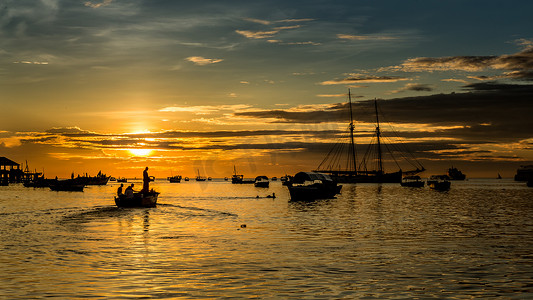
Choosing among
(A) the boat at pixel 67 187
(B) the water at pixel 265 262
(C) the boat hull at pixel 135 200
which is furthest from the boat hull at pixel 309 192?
(A) the boat at pixel 67 187

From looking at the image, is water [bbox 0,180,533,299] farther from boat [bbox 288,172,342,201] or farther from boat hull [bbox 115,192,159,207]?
boat [bbox 288,172,342,201]

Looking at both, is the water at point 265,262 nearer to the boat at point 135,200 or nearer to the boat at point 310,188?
the boat at point 135,200

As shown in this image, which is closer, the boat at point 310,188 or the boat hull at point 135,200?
the boat hull at point 135,200

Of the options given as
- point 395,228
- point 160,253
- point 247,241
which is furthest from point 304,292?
point 395,228

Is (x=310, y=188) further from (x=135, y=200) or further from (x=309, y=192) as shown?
(x=135, y=200)

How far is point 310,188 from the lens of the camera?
94438mm

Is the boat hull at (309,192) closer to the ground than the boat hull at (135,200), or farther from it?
closer to the ground

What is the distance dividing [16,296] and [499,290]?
1626cm

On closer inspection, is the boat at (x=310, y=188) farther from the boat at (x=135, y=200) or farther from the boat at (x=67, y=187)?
the boat at (x=67, y=187)

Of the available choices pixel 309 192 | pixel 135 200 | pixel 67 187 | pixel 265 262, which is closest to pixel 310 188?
pixel 309 192

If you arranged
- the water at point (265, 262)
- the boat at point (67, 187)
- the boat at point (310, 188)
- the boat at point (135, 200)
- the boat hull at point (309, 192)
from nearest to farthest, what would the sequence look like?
the water at point (265, 262), the boat at point (135, 200), the boat hull at point (309, 192), the boat at point (310, 188), the boat at point (67, 187)

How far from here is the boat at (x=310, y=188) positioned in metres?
93.0

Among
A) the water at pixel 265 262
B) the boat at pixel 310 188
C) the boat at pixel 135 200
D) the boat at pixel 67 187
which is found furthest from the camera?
the boat at pixel 67 187

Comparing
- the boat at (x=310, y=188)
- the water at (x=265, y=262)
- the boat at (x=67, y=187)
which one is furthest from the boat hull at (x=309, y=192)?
the boat at (x=67, y=187)
